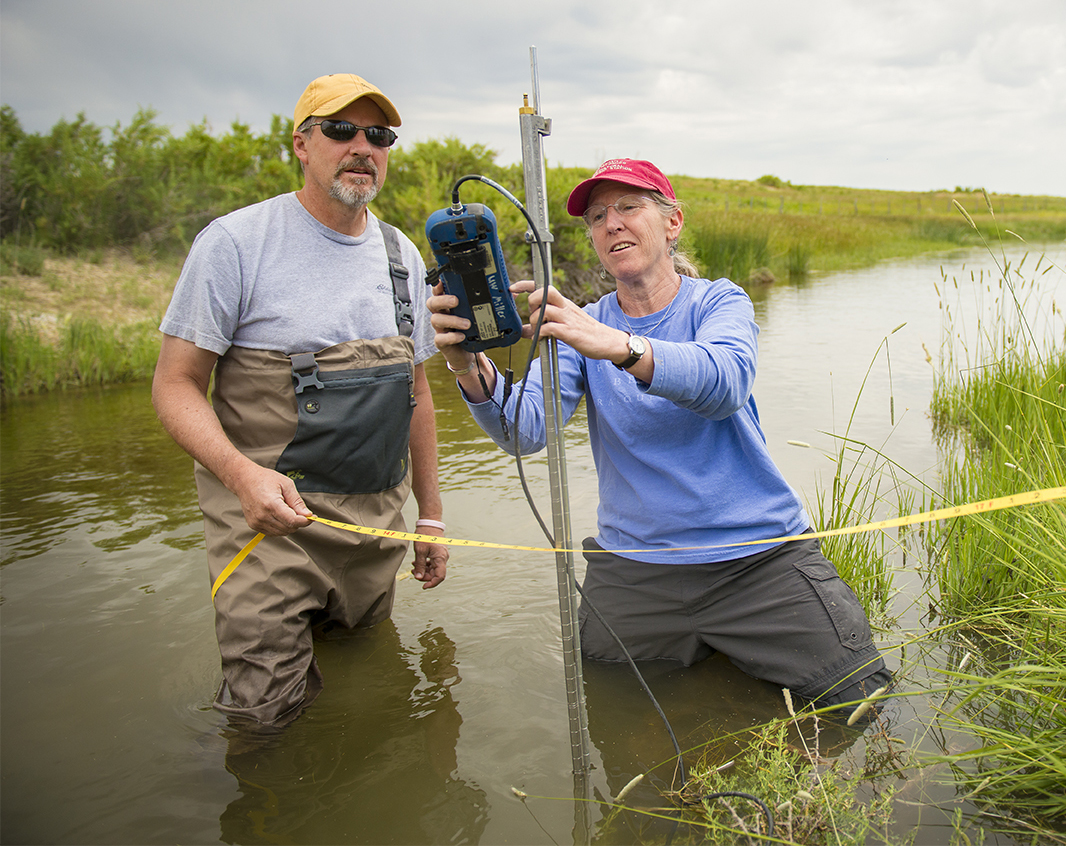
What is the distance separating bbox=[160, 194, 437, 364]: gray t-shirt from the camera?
2658 millimetres

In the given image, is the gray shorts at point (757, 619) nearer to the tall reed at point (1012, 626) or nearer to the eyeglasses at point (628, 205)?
the tall reed at point (1012, 626)

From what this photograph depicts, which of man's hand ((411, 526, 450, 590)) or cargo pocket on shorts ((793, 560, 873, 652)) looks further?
man's hand ((411, 526, 450, 590))

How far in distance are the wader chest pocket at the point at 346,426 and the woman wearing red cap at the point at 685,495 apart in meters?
0.48

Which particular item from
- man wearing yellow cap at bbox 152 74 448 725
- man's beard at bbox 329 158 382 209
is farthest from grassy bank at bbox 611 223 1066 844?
man's beard at bbox 329 158 382 209

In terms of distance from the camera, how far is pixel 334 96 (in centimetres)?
284

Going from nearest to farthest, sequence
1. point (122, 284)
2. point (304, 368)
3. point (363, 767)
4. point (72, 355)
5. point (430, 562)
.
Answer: point (363, 767)
point (304, 368)
point (430, 562)
point (72, 355)
point (122, 284)

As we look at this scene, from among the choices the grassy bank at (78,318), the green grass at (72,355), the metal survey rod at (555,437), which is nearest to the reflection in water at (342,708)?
the metal survey rod at (555,437)

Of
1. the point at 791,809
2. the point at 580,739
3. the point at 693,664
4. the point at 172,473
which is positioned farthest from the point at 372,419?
the point at 172,473

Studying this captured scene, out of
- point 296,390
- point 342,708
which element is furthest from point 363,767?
point 296,390

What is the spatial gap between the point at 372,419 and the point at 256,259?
0.73 metres

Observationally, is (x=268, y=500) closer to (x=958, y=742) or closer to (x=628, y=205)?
(x=628, y=205)

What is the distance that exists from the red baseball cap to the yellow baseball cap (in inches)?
32.7

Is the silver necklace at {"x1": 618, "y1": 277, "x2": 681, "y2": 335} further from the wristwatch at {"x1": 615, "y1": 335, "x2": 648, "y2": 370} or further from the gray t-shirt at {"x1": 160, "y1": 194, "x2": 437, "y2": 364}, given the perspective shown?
the gray t-shirt at {"x1": 160, "y1": 194, "x2": 437, "y2": 364}

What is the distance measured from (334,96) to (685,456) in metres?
1.92
